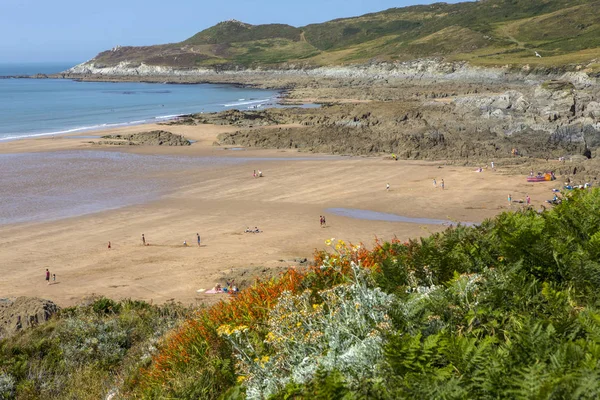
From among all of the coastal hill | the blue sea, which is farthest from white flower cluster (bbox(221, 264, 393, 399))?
the coastal hill

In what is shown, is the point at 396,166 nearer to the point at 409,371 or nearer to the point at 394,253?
the point at 394,253

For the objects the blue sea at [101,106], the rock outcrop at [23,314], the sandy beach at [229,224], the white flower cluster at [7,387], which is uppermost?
the blue sea at [101,106]

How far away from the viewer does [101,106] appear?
83000 mm

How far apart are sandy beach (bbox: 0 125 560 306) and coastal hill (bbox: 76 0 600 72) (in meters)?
54.5

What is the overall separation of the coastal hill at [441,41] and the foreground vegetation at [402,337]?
256ft

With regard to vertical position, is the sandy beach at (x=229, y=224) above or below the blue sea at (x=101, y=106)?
below

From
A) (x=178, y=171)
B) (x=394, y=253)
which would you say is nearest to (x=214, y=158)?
(x=178, y=171)

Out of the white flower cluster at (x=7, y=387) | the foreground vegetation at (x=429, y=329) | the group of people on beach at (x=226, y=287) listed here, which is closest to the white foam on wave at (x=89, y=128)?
the group of people on beach at (x=226, y=287)

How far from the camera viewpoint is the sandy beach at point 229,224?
64.6 feet

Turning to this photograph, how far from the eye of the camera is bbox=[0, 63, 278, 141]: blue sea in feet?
207

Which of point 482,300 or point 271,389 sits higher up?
point 482,300

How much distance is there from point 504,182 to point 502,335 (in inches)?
1108

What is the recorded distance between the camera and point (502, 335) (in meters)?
5.30

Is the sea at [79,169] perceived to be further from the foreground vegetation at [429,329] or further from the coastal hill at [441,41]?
the coastal hill at [441,41]
